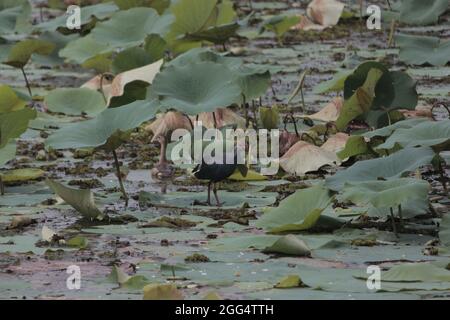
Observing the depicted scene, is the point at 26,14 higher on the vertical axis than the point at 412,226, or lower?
higher

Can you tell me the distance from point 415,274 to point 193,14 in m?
2.83

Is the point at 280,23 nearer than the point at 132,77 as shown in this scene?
No

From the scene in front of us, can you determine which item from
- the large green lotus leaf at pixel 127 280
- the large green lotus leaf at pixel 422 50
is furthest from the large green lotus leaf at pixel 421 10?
the large green lotus leaf at pixel 127 280

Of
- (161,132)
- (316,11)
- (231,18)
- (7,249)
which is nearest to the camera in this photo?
(7,249)

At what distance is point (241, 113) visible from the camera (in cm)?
550

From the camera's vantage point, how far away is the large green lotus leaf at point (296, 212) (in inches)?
143

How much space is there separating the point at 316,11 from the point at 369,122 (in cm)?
275

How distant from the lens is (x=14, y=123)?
418 centimetres

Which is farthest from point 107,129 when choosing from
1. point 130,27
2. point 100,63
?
point 100,63

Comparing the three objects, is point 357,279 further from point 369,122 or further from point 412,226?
point 369,122

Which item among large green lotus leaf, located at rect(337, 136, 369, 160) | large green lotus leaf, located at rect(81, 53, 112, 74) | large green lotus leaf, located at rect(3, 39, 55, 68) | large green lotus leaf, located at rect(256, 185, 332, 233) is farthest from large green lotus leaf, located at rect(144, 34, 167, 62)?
large green lotus leaf, located at rect(256, 185, 332, 233)

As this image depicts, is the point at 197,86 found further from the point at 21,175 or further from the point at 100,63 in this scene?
the point at 100,63

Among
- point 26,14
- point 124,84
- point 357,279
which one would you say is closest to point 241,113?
point 124,84

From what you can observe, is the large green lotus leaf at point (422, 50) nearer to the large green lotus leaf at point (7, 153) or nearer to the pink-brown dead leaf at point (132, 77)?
the pink-brown dead leaf at point (132, 77)
